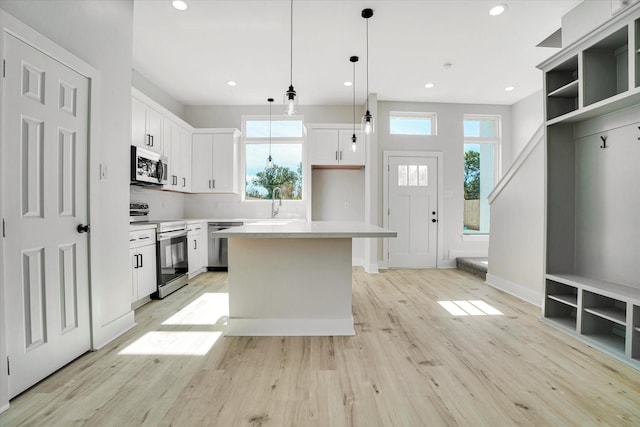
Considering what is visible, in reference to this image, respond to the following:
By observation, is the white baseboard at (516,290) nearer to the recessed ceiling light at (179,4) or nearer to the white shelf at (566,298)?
the white shelf at (566,298)

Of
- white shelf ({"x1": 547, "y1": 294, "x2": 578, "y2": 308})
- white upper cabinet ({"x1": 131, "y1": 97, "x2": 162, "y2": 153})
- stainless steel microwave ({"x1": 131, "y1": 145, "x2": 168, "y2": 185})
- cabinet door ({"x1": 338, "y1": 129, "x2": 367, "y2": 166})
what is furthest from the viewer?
cabinet door ({"x1": 338, "y1": 129, "x2": 367, "y2": 166})

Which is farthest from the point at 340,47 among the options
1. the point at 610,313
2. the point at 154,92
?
the point at 610,313

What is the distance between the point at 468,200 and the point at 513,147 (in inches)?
50.2

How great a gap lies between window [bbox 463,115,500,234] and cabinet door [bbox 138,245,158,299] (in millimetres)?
5060

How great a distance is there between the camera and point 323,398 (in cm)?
158

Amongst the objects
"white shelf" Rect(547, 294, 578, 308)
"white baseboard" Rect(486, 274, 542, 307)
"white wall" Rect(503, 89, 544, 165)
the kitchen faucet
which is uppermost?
"white wall" Rect(503, 89, 544, 165)

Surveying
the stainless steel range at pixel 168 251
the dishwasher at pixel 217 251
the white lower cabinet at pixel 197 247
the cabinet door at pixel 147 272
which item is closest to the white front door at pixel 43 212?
the cabinet door at pixel 147 272

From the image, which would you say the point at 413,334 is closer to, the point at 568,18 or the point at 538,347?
the point at 538,347

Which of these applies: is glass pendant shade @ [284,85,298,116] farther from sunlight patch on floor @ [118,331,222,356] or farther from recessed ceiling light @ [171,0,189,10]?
sunlight patch on floor @ [118,331,222,356]

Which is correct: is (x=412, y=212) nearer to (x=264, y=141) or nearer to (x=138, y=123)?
(x=264, y=141)

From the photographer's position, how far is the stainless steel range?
3.41 meters

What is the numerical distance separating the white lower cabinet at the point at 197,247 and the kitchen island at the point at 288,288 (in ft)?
7.39

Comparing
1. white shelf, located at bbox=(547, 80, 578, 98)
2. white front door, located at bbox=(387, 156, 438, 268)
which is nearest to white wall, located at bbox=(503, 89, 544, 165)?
white front door, located at bbox=(387, 156, 438, 268)

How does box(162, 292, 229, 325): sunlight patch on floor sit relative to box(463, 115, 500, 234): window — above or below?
below
